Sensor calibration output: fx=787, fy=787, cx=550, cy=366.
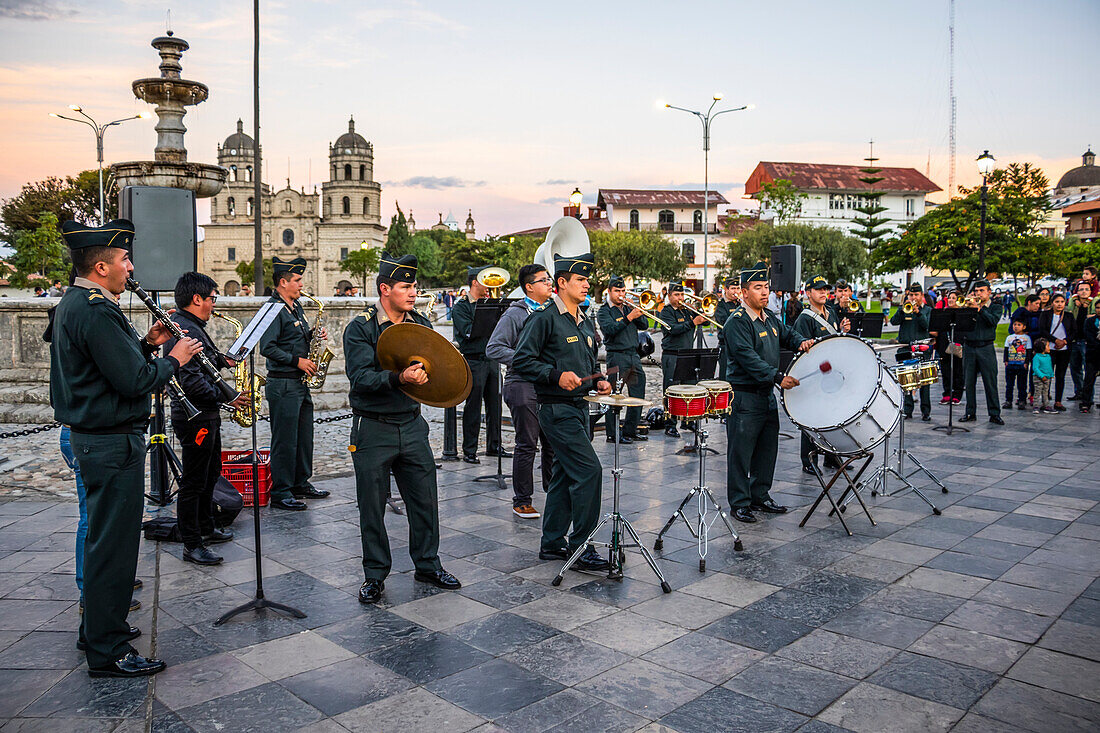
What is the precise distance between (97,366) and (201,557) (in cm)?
237

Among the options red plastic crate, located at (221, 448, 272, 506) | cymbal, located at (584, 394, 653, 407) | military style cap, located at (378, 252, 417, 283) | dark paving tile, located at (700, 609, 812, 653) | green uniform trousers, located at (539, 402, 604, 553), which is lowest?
dark paving tile, located at (700, 609, 812, 653)

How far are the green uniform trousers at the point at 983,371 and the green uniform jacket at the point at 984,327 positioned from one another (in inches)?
5.1

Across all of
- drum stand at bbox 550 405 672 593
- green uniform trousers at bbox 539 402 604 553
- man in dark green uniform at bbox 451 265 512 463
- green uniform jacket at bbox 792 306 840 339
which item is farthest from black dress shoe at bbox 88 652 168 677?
green uniform jacket at bbox 792 306 840 339

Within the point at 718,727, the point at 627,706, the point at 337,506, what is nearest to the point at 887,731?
the point at 718,727

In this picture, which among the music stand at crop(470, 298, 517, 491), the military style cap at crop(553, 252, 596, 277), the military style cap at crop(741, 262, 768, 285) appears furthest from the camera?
the music stand at crop(470, 298, 517, 491)

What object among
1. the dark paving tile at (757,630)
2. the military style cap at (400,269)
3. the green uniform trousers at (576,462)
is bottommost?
the dark paving tile at (757,630)

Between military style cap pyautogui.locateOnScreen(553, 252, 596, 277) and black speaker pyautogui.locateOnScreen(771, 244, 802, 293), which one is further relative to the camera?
black speaker pyautogui.locateOnScreen(771, 244, 802, 293)

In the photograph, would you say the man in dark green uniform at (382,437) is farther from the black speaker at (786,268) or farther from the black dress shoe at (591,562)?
the black speaker at (786,268)

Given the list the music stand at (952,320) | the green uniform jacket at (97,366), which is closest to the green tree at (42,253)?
the music stand at (952,320)

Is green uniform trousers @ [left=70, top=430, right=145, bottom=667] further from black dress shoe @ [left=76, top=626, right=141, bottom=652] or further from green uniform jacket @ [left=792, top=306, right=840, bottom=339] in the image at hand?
green uniform jacket @ [left=792, top=306, right=840, bottom=339]

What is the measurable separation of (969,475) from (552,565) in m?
5.53

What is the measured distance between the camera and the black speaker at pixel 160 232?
23.8 ft

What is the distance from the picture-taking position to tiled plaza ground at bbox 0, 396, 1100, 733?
A: 3807 millimetres

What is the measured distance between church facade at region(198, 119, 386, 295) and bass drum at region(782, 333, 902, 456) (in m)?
95.4
